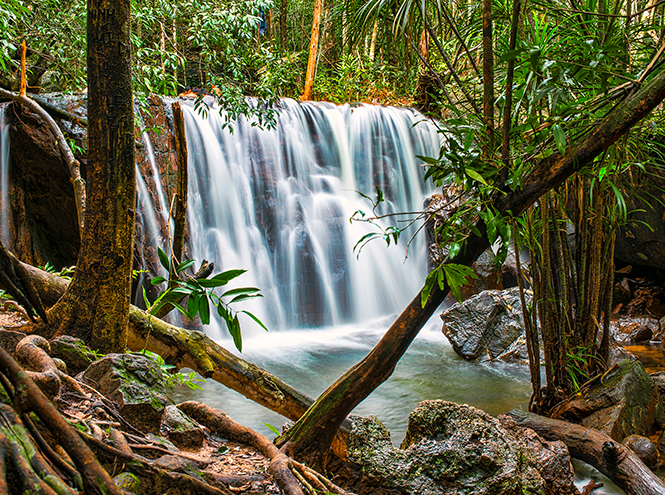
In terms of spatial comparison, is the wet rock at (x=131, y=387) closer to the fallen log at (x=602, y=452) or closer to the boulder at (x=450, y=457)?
the boulder at (x=450, y=457)

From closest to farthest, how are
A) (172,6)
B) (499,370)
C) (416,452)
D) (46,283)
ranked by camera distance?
(416,452) < (46,283) < (172,6) < (499,370)

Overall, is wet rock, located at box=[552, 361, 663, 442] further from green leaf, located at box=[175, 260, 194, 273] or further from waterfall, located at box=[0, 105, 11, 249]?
waterfall, located at box=[0, 105, 11, 249]

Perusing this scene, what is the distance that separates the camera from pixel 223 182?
22.6 ft

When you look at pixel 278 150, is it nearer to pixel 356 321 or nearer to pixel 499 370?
pixel 356 321

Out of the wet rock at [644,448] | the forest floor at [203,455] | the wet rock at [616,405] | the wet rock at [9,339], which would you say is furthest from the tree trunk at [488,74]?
the wet rock at [644,448]

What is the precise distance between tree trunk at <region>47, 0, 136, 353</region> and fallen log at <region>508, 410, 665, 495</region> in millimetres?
2385

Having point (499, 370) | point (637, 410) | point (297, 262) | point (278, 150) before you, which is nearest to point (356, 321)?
point (297, 262)

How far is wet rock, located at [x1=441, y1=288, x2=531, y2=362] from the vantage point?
17.5ft

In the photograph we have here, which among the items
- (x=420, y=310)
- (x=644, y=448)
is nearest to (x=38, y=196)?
(x=420, y=310)

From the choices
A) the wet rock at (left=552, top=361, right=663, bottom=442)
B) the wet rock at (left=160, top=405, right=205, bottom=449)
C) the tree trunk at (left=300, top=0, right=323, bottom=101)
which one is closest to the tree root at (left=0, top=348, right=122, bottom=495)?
the wet rock at (left=160, top=405, right=205, bottom=449)

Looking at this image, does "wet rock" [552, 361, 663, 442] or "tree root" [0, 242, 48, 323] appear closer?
"tree root" [0, 242, 48, 323]

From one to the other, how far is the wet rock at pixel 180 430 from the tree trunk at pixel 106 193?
0.35 meters

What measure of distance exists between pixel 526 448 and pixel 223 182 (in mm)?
5687

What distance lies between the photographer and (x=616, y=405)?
9.41 ft
